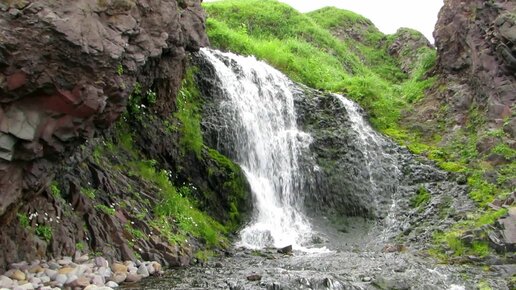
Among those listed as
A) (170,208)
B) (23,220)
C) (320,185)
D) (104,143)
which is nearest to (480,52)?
(320,185)

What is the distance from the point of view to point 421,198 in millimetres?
21078

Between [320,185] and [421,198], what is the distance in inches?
158

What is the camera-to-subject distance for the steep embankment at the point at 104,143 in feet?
29.6

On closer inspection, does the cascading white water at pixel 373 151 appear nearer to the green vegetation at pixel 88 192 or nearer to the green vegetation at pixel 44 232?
the green vegetation at pixel 88 192

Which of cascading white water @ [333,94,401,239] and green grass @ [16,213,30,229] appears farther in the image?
cascading white water @ [333,94,401,239]

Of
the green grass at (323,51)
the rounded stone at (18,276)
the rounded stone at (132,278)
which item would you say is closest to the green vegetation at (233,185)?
the rounded stone at (132,278)

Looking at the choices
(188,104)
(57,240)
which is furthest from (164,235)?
(188,104)

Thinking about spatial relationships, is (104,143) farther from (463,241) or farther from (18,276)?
(463,241)

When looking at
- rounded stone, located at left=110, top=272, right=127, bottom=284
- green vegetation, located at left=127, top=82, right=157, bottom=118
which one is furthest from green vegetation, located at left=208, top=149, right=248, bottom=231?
rounded stone, located at left=110, top=272, right=127, bottom=284

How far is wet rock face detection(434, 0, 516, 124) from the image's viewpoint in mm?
23188

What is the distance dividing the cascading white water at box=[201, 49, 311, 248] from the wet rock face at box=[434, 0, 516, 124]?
8.66 meters

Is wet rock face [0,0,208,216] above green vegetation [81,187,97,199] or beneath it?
above

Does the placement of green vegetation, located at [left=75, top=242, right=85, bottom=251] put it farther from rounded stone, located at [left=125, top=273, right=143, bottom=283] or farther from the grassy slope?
the grassy slope

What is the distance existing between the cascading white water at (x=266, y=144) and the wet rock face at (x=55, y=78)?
8.53m
